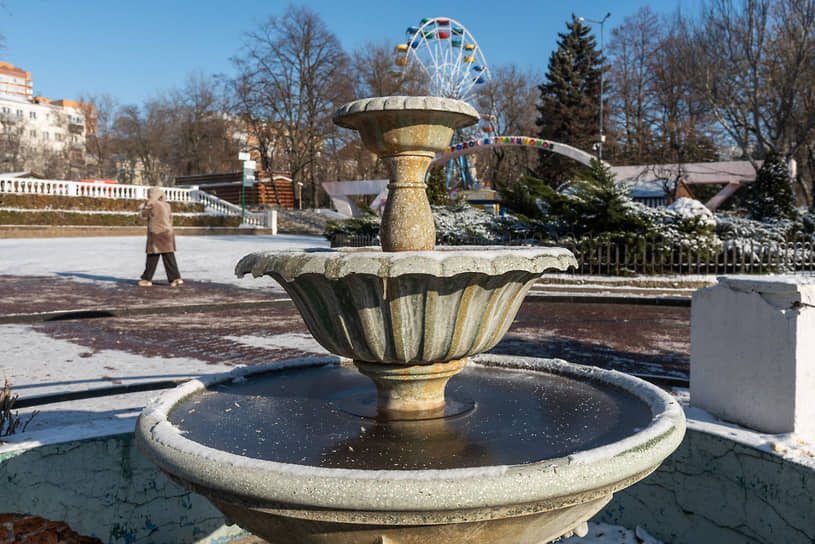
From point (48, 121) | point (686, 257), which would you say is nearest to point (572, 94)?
point (686, 257)

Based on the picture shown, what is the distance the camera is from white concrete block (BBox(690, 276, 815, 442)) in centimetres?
361

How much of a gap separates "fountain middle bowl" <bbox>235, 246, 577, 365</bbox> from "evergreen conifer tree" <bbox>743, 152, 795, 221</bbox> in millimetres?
18448

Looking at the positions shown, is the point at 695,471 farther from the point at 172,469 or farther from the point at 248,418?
the point at 172,469

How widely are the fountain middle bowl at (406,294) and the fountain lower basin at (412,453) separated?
16.9 inches

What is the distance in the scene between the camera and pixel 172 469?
7.68 feet

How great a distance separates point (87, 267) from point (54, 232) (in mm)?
13515

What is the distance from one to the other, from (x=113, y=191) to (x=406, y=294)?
35.7 metres

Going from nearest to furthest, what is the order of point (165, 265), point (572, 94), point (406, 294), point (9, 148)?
1. point (406, 294)
2. point (165, 265)
3. point (572, 94)
4. point (9, 148)

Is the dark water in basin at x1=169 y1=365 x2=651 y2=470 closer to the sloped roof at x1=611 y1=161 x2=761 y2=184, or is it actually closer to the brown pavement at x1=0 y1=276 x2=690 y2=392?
the brown pavement at x1=0 y1=276 x2=690 y2=392

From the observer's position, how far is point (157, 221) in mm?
12859

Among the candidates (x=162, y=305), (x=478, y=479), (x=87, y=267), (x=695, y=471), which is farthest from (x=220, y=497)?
(x=87, y=267)

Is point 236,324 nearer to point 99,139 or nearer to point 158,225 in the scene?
point 158,225

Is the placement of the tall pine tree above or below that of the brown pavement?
above

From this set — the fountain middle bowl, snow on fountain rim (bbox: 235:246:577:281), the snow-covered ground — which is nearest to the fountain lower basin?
the fountain middle bowl
